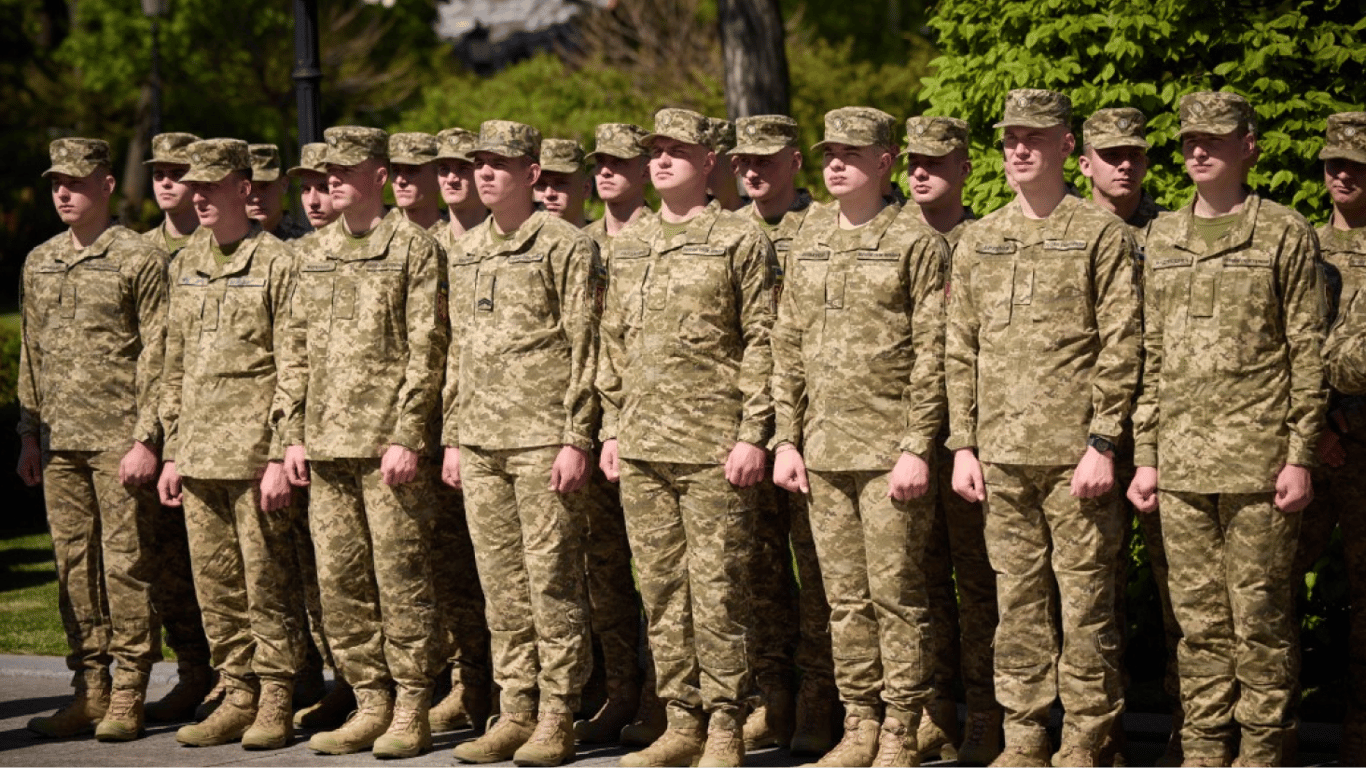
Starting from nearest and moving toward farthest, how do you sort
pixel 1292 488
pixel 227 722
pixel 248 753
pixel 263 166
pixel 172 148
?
1. pixel 1292 488
2. pixel 248 753
3. pixel 227 722
4. pixel 172 148
5. pixel 263 166

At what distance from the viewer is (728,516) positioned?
876 cm

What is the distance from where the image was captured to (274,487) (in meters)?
9.71

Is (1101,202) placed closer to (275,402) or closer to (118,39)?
(275,402)

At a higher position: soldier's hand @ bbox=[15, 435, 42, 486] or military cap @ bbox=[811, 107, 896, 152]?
military cap @ bbox=[811, 107, 896, 152]

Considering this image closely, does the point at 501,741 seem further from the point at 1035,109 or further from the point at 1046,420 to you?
the point at 1035,109

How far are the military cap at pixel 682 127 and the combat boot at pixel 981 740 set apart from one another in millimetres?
2695

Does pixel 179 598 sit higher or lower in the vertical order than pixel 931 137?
lower

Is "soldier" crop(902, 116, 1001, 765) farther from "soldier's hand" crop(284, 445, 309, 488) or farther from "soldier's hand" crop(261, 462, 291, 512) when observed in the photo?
"soldier's hand" crop(261, 462, 291, 512)

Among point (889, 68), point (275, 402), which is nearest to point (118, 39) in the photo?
point (889, 68)

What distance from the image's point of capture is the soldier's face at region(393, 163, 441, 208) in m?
10.4

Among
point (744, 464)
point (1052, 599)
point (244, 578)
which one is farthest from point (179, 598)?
point (1052, 599)

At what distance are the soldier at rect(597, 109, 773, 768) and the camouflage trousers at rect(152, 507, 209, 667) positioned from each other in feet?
9.51

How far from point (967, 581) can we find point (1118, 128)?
2.01m

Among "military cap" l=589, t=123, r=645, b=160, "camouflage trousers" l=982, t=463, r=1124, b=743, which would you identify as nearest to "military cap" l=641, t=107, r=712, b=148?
"military cap" l=589, t=123, r=645, b=160
